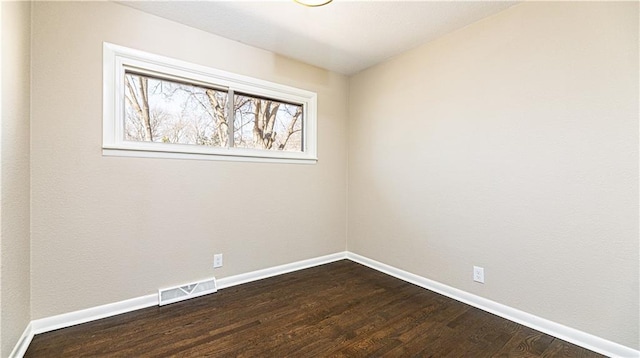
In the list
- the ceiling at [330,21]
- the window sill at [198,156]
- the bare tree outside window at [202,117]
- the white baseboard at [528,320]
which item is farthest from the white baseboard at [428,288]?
the ceiling at [330,21]

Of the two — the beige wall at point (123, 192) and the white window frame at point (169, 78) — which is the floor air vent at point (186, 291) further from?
the white window frame at point (169, 78)

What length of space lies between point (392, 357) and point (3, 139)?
258 centimetres

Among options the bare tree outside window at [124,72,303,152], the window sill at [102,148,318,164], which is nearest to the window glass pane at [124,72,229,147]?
the bare tree outside window at [124,72,303,152]

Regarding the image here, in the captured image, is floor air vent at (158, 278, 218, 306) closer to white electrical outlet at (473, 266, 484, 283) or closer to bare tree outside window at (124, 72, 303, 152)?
bare tree outside window at (124, 72, 303, 152)

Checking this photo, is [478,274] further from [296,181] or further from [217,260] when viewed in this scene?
[217,260]

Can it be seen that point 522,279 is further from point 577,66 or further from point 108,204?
point 108,204

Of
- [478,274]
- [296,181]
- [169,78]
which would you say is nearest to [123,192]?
[169,78]

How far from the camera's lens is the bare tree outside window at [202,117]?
7.63ft

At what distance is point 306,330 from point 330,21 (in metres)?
2.56

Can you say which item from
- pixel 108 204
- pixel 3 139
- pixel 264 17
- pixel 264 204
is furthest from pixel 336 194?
pixel 3 139

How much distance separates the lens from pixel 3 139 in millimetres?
1455

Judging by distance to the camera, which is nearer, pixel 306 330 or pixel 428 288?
pixel 306 330

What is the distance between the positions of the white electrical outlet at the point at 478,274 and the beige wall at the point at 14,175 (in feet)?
10.6

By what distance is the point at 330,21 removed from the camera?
236 cm
